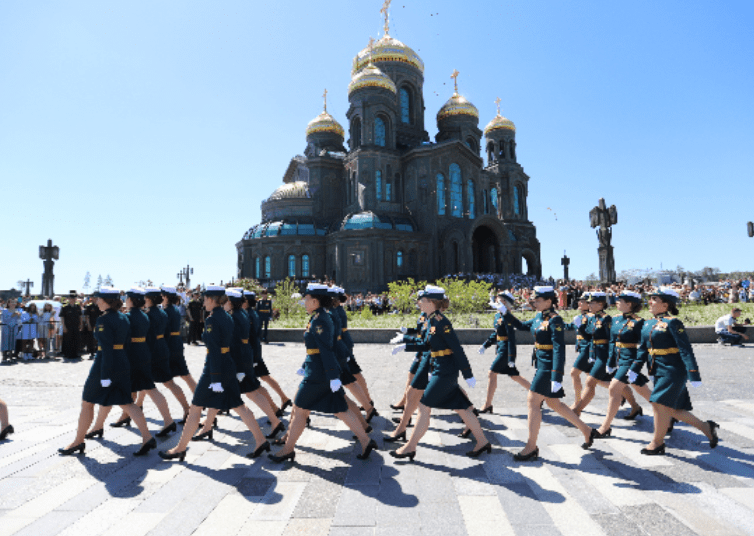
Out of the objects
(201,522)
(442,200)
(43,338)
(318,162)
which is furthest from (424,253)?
(201,522)

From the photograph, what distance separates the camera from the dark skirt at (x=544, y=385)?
16.3ft

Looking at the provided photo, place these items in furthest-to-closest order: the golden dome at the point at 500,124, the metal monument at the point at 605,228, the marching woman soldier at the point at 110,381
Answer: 1. the golden dome at the point at 500,124
2. the metal monument at the point at 605,228
3. the marching woman soldier at the point at 110,381

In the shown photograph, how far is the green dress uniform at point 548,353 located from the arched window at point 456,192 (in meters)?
34.1

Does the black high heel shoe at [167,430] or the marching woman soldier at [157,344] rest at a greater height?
the marching woman soldier at [157,344]

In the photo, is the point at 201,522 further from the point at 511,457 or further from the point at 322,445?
the point at 511,457

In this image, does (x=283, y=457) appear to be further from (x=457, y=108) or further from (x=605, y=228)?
(x=457, y=108)

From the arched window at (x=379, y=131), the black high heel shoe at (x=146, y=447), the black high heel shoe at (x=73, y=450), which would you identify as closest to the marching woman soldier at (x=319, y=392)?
the black high heel shoe at (x=146, y=447)

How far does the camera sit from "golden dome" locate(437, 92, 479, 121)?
4647 centimetres

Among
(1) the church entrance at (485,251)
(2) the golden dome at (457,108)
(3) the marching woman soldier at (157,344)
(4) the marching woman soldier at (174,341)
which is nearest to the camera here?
(3) the marching woman soldier at (157,344)

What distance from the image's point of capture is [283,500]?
4.00m

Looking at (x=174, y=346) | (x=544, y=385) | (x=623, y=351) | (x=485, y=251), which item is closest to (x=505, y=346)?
(x=623, y=351)

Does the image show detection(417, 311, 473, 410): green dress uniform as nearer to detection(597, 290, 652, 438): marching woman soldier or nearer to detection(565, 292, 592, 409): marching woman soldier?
detection(597, 290, 652, 438): marching woman soldier

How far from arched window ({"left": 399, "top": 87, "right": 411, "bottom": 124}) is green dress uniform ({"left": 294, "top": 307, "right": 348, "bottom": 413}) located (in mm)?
42754

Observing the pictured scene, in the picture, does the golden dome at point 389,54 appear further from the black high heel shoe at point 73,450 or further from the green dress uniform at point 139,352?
the black high heel shoe at point 73,450
